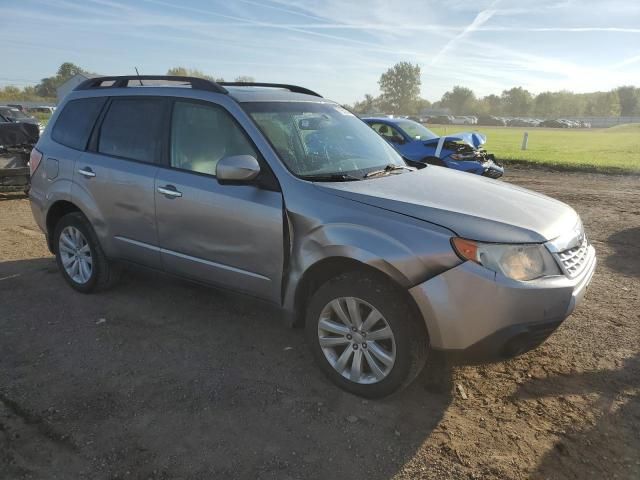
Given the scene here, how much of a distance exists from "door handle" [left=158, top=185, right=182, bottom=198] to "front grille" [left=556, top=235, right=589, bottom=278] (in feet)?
8.52

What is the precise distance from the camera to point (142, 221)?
397 cm

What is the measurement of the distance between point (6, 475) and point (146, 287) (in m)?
2.65

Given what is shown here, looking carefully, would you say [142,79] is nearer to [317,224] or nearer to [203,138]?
[203,138]

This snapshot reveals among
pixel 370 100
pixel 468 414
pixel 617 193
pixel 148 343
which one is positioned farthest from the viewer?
pixel 370 100

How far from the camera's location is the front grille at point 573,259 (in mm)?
2814

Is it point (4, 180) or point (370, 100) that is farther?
point (370, 100)

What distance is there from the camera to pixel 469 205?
299 centimetres

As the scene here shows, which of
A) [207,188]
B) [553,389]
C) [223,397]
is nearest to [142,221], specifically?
[207,188]

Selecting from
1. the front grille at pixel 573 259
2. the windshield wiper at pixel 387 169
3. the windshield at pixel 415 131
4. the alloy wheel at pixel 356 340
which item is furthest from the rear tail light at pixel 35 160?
the windshield at pixel 415 131

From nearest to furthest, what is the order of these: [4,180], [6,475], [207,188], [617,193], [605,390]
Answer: [6,475] < [605,390] < [207,188] < [4,180] < [617,193]

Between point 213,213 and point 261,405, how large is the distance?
1.34 metres

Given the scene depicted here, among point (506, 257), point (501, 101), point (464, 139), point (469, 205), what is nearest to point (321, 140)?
point (469, 205)

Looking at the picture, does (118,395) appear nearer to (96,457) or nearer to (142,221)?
(96,457)

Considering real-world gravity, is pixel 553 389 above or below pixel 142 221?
below
